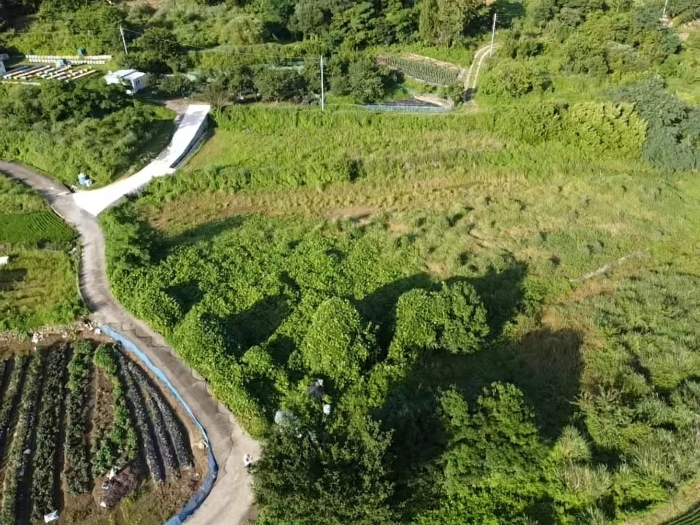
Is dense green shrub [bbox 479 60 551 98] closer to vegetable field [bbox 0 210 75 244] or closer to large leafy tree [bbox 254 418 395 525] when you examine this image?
vegetable field [bbox 0 210 75 244]

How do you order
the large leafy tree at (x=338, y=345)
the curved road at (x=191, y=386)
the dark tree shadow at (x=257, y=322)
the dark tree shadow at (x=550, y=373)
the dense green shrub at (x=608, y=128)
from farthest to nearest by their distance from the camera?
the dense green shrub at (x=608, y=128) < the dark tree shadow at (x=257, y=322) < the large leafy tree at (x=338, y=345) < the dark tree shadow at (x=550, y=373) < the curved road at (x=191, y=386)

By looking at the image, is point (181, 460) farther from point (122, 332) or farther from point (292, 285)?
point (292, 285)

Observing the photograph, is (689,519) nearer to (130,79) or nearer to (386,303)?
(386,303)

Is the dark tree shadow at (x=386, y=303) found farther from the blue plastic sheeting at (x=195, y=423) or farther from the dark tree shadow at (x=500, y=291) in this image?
the blue plastic sheeting at (x=195, y=423)

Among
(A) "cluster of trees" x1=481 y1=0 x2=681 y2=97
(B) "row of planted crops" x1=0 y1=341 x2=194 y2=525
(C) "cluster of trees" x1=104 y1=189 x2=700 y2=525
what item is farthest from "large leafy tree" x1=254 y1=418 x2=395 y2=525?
(A) "cluster of trees" x1=481 y1=0 x2=681 y2=97

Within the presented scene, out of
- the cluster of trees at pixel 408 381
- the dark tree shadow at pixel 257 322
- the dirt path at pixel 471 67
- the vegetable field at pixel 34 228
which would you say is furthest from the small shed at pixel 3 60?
the dark tree shadow at pixel 257 322

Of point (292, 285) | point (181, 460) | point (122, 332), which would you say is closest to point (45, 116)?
point (122, 332)
